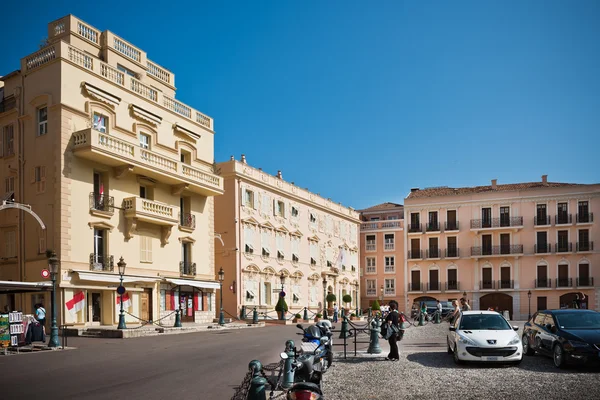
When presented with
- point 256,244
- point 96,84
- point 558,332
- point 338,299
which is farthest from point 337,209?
point 558,332

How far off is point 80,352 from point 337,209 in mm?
43731

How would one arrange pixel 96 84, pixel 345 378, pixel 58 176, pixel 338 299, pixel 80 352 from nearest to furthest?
pixel 345 378, pixel 80 352, pixel 58 176, pixel 96 84, pixel 338 299

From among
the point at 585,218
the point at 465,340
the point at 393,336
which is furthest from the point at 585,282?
the point at 465,340

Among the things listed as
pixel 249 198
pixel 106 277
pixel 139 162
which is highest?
pixel 139 162

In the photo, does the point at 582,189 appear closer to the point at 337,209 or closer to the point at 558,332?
the point at 337,209

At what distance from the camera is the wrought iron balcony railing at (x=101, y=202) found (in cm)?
3050

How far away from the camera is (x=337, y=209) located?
203 feet

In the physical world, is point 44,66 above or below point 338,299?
above

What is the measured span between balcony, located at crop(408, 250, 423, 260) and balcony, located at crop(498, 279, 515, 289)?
8511 mm

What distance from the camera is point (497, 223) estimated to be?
207 feet

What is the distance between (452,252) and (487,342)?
51.7 metres

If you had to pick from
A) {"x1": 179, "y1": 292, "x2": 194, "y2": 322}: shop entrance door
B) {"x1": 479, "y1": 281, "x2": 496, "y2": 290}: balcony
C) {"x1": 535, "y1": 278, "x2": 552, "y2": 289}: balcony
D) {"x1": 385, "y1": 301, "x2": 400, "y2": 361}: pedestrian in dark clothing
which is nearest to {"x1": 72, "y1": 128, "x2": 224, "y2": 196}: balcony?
{"x1": 179, "y1": 292, "x2": 194, "y2": 322}: shop entrance door

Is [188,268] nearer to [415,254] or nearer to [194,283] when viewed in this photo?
[194,283]

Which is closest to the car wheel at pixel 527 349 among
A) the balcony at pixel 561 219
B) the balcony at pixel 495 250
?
the balcony at pixel 495 250
